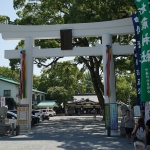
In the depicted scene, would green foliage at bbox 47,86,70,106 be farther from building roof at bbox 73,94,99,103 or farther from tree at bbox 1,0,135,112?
tree at bbox 1,0,135,112

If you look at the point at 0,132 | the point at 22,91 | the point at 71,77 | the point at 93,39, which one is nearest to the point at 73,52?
the point at 22,91

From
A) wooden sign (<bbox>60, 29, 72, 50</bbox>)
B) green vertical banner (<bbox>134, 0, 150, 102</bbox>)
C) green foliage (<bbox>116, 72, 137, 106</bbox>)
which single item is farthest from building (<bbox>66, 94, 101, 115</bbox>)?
green vertical banner (<bbox>134, 0, 150, 102</bbox>)

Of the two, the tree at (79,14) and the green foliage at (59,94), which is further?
the green foliage at (59,94)

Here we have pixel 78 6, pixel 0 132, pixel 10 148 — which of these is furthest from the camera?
pixel 78 6

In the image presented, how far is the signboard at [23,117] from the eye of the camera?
51.9 ft

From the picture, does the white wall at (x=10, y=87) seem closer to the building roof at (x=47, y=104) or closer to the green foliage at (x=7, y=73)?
the building roof at (x=47, y=104)

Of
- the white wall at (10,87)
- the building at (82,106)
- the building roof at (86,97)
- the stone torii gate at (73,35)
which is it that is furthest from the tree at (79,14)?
the building roof at (86,97)

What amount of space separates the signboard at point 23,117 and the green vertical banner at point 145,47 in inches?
313

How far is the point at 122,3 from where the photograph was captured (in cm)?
1647

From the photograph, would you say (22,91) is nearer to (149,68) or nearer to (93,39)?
(149,68)

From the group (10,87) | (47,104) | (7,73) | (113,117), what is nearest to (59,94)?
(47,104)

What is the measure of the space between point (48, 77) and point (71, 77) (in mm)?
5440

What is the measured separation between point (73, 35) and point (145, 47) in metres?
6.37

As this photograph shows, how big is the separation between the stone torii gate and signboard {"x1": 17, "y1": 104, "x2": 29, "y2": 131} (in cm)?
27
